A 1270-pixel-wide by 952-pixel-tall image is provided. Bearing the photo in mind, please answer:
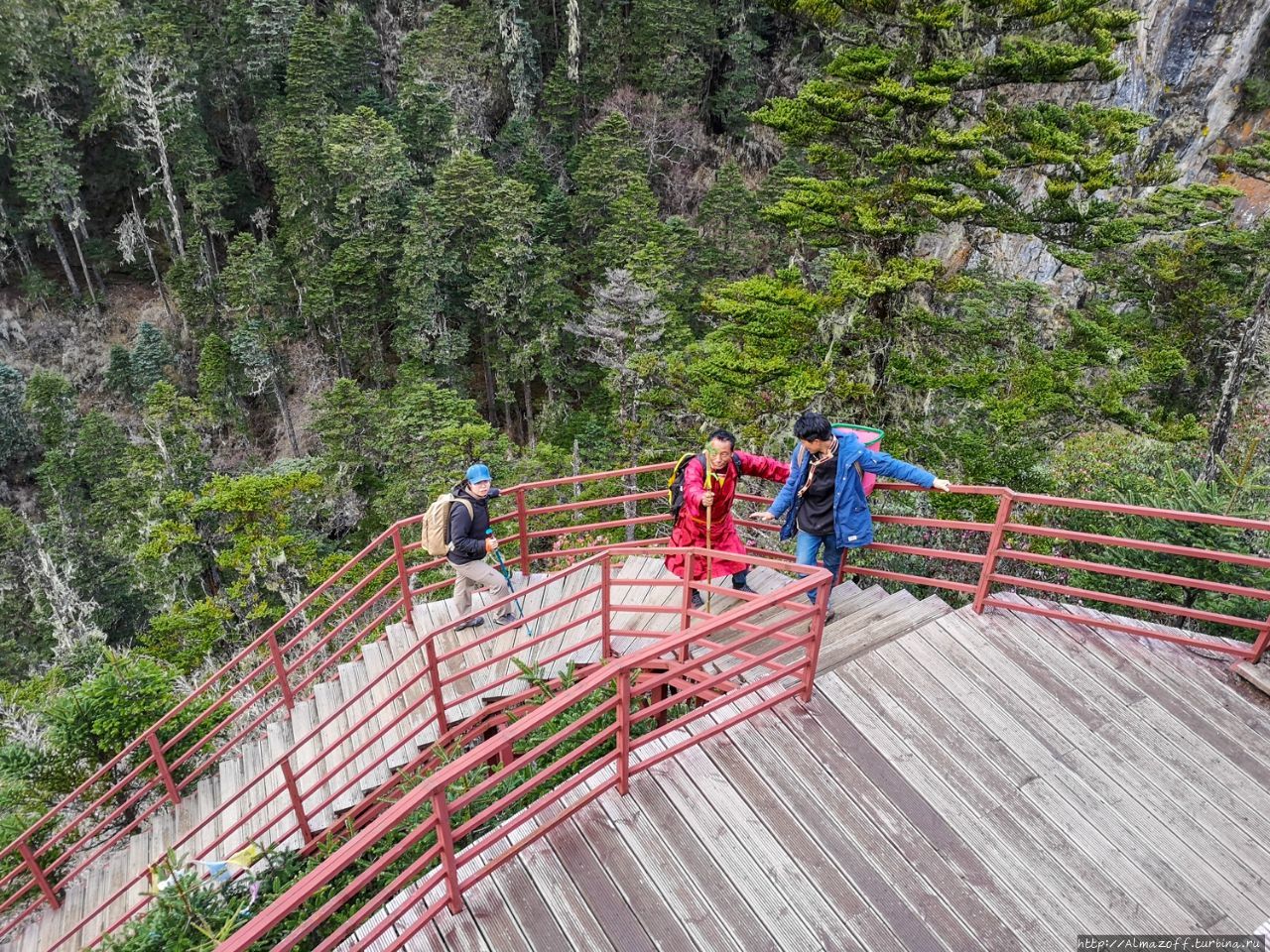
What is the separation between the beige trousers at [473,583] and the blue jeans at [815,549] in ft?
8.35

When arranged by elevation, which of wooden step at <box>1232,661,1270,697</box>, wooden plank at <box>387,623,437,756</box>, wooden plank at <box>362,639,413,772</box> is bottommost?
wooden plank at <box>362,639,413,772</box>

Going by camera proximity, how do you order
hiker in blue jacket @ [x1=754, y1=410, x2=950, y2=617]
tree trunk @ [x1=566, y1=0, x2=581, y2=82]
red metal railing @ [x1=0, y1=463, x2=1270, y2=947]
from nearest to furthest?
red metal railing @ [x1=0, y1=463, x2=1270, y2=947] < hiker in blue jacket @ [x1=754, y1=410, x2=950, y2=617] < tree trunk @ [x1=566, y1=0, x2=581, y2=82]

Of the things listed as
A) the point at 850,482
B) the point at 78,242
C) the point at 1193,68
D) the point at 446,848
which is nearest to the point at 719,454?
the point at 850,482

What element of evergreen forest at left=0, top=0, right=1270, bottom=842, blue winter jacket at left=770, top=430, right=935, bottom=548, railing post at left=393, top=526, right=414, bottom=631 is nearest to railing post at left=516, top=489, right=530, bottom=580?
railing post at left=393, top=526, right=414, bottom=631

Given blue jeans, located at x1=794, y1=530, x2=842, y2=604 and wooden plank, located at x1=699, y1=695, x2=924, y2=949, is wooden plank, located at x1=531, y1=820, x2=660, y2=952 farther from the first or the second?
blue jeans, located at x1=794, y1=530, x2=842, y2=604

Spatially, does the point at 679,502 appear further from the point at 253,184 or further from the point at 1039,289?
the point at 253,184

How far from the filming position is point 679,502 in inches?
237

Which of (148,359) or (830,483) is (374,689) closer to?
(830,483)

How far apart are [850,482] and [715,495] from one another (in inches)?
40.1

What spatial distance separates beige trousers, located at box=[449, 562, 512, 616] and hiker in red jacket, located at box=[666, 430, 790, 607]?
150 centimetres

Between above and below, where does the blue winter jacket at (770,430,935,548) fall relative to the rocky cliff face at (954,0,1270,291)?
below

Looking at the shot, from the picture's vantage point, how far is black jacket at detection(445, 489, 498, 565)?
19.7 feet

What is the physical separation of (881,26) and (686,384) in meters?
12.6

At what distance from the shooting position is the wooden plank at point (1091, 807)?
3715 mm
